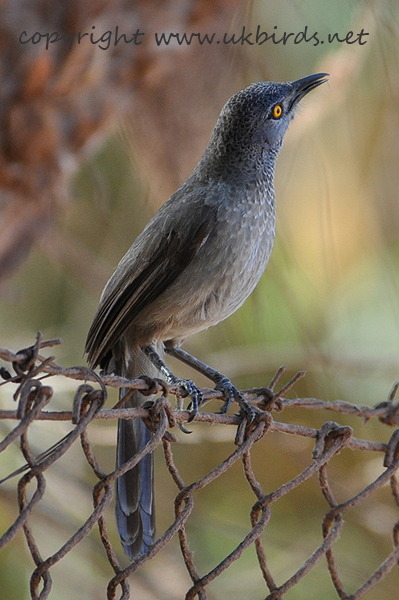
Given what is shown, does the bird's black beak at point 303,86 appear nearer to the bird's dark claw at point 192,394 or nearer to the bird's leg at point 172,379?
the bird's leg at point 172,379

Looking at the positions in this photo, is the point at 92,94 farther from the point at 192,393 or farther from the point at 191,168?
the point at 192,393

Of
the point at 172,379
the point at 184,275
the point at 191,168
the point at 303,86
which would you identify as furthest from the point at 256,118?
the point at 172,379

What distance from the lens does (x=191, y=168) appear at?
3.83 m

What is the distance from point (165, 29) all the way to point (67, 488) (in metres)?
2.42

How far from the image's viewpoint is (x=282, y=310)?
438 cm

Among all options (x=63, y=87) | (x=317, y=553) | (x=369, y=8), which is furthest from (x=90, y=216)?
(x=317, y=553)

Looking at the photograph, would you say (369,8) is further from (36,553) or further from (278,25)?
(36,553)

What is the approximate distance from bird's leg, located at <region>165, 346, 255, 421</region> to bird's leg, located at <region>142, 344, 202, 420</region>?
97 millimetres

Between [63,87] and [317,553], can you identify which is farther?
[63,87]

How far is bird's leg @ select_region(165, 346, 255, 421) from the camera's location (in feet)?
6.23

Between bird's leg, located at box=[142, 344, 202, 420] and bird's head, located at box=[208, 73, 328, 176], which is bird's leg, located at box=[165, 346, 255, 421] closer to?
bird's leg, located at box=[142, 344, 202, 420]

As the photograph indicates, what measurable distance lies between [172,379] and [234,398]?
473mm

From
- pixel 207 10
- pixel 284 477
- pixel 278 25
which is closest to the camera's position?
pixel 207 10

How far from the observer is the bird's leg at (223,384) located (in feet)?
6.23
